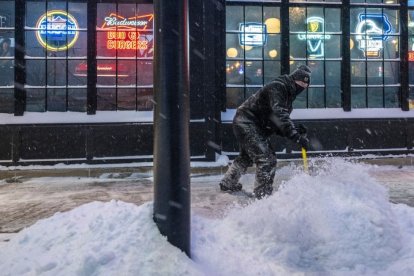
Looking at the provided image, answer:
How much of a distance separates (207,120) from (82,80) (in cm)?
293

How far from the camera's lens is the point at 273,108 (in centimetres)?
605

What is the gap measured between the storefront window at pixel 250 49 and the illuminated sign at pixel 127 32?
1.93 m

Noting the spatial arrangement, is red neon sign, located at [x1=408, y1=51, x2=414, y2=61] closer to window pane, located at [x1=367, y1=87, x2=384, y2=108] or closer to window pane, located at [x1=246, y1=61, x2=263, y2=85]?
window pane, located at [x1=367, y1=87, x2=384, y2=108]

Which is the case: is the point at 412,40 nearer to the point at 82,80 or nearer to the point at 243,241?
the point at 82,80

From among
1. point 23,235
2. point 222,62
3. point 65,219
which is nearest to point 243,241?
point 65,219

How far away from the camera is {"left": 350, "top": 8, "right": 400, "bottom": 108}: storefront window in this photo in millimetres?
11266

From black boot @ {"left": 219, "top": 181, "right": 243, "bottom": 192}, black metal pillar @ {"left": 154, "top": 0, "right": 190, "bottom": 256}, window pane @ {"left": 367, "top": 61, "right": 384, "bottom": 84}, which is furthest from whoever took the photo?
window pane @ {"left": 367, "top": 61, "right": 384, "bottom": 84}

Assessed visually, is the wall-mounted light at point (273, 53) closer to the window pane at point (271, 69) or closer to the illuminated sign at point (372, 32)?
the window pane at point (271, 69)

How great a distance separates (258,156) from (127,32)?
527 cm

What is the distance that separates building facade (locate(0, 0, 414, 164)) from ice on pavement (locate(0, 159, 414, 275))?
555 cm

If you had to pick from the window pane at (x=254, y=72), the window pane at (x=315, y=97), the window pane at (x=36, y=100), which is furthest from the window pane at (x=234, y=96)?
the window pane at (x=36, y=100)

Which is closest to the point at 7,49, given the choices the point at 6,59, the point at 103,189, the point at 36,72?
the point at 6,59

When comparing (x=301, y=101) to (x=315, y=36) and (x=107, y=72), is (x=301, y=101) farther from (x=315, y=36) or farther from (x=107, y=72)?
(x=107, y=72)

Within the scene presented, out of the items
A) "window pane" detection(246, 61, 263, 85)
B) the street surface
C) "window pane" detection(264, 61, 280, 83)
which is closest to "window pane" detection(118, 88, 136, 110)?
the street surface
